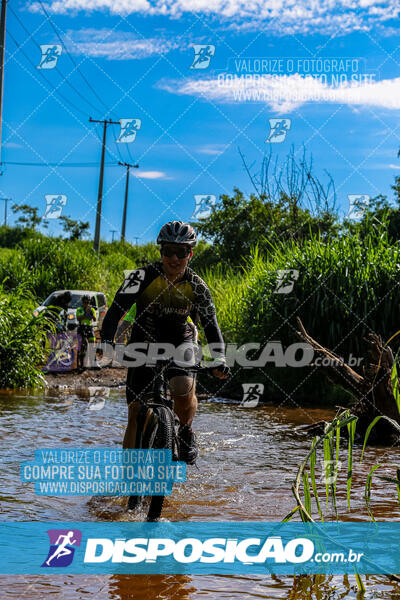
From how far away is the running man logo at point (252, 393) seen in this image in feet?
42.2

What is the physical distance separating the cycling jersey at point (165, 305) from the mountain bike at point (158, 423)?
368 millimetres

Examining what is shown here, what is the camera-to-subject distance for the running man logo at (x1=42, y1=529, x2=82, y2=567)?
4.46 meters

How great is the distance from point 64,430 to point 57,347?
487cm

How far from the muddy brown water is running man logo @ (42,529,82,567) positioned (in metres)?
0.23

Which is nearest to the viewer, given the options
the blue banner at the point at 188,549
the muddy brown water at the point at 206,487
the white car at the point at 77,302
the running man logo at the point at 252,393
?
the muddy brown water at the point at 206,487

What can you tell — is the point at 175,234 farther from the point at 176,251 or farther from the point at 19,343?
the point at 19,343

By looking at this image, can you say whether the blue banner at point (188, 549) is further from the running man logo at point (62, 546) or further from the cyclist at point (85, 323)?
the cyclist at point (85, 323)

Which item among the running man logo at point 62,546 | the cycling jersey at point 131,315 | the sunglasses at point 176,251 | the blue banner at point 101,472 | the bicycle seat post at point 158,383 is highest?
the sunglasses at point 176,251

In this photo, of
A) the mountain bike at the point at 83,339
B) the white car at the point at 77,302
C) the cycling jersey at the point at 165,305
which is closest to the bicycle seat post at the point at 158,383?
the cycling jersey at the point at 165,305

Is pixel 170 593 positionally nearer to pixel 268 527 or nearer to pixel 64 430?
pixel 268 527

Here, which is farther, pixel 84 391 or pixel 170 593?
pixel 84 391

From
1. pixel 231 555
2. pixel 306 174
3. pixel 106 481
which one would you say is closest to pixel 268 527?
pixel 231 555

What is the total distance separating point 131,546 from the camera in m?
4.70

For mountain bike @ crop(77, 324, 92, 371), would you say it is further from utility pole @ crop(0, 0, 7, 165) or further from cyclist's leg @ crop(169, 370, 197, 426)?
cyclist's leg @ crop(169, 370, 197, 426)
